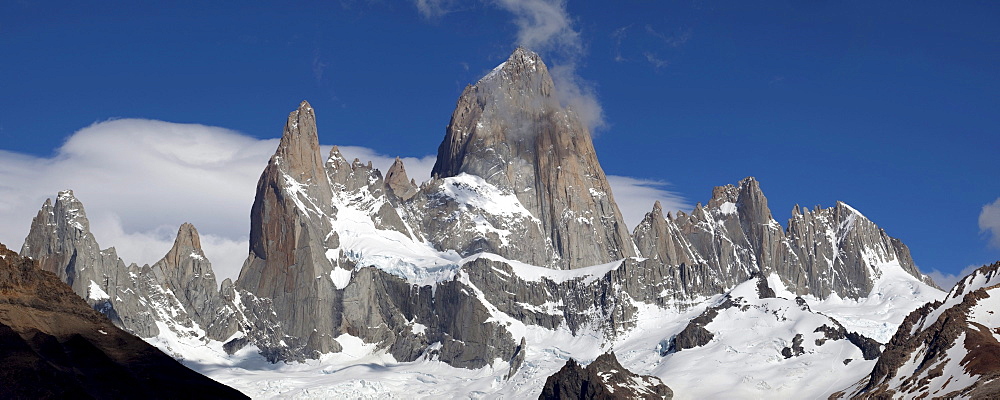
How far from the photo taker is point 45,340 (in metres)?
155

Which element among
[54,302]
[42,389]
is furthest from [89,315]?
[42,389]

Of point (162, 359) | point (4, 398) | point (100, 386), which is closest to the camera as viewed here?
point (4, 398)

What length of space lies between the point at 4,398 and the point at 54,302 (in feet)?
99.0

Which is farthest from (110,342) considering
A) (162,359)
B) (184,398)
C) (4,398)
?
(4,398)

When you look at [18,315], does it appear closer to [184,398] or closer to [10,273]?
[10,273]

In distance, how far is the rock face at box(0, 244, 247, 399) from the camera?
474 feet

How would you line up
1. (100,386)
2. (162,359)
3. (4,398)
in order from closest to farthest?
(4,398)
(100,386)
(162,359)

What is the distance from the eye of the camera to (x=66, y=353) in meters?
155

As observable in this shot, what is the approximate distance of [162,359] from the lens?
16588 centimetres

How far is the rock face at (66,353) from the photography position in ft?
474

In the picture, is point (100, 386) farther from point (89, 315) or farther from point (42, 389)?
point (89, 315)

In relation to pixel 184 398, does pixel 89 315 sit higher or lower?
higher

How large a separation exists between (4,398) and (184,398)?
18.9m

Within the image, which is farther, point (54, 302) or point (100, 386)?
point (54, 302)
